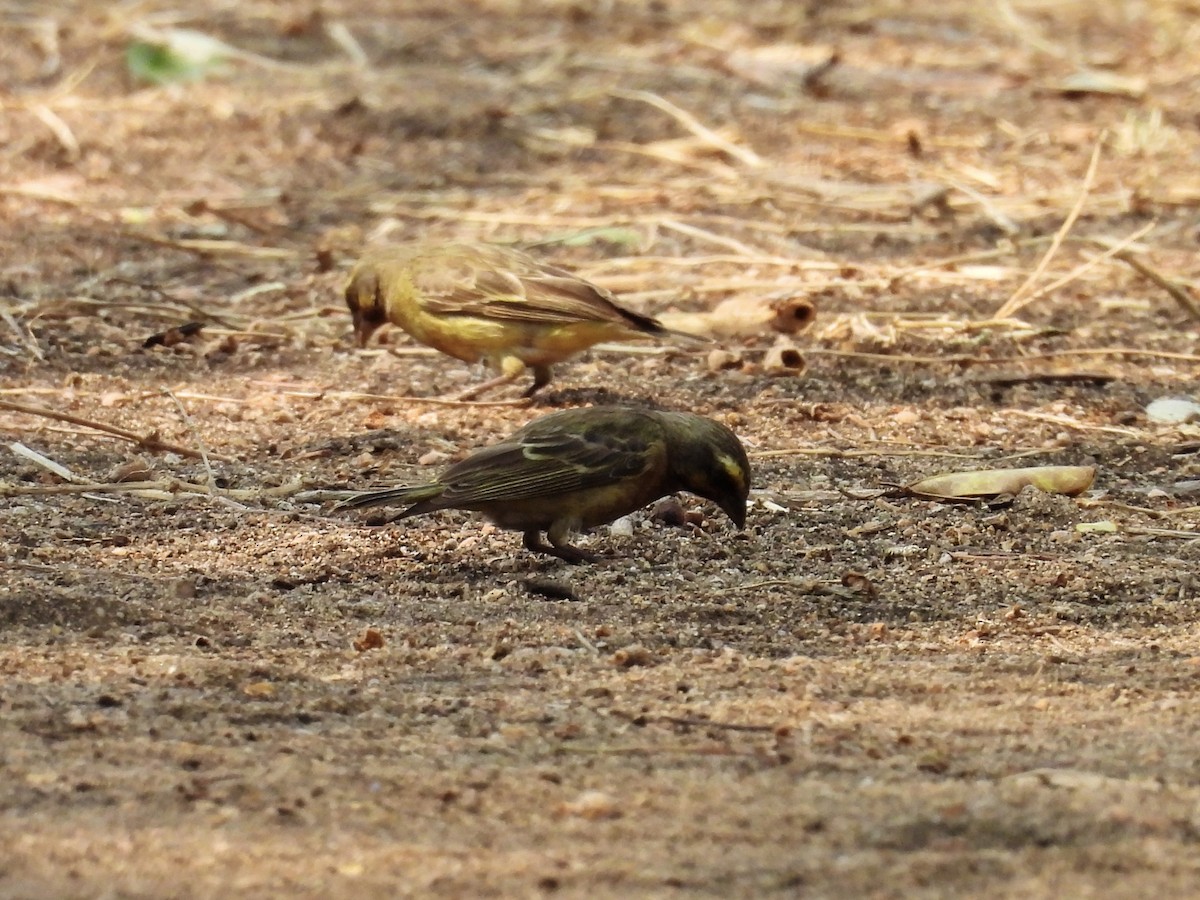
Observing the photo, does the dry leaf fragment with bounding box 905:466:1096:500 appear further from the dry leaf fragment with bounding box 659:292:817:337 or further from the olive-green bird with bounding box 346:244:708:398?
the dry leaf fragment with bounding box 659:292:817:337

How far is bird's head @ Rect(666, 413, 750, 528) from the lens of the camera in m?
5.53

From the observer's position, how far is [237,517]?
5.91 metres

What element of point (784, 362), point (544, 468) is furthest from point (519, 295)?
point (544, 468)

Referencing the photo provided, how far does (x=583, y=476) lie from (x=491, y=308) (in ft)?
7.46

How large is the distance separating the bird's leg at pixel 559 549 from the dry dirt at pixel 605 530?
0.16 feet

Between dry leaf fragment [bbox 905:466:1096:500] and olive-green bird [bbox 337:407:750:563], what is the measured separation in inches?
31.8

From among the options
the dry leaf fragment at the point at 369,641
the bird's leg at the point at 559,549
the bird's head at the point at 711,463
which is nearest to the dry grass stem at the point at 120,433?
the bird's leg at the point at 559,549

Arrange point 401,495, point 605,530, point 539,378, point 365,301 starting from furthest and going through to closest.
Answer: point 365,301 → point 539,378 → point 605,530 → point 401,495

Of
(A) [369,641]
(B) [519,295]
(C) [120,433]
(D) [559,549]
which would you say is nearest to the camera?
(A) [369,641]

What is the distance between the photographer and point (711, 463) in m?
5.53

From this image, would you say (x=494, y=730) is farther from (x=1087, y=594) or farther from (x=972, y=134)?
(x=972, y=134)

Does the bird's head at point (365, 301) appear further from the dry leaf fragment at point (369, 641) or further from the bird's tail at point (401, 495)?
the dry leaf fragment at point (369, 641)

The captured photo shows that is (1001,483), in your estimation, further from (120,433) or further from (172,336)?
(172,336)

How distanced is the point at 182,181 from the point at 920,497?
621cm
